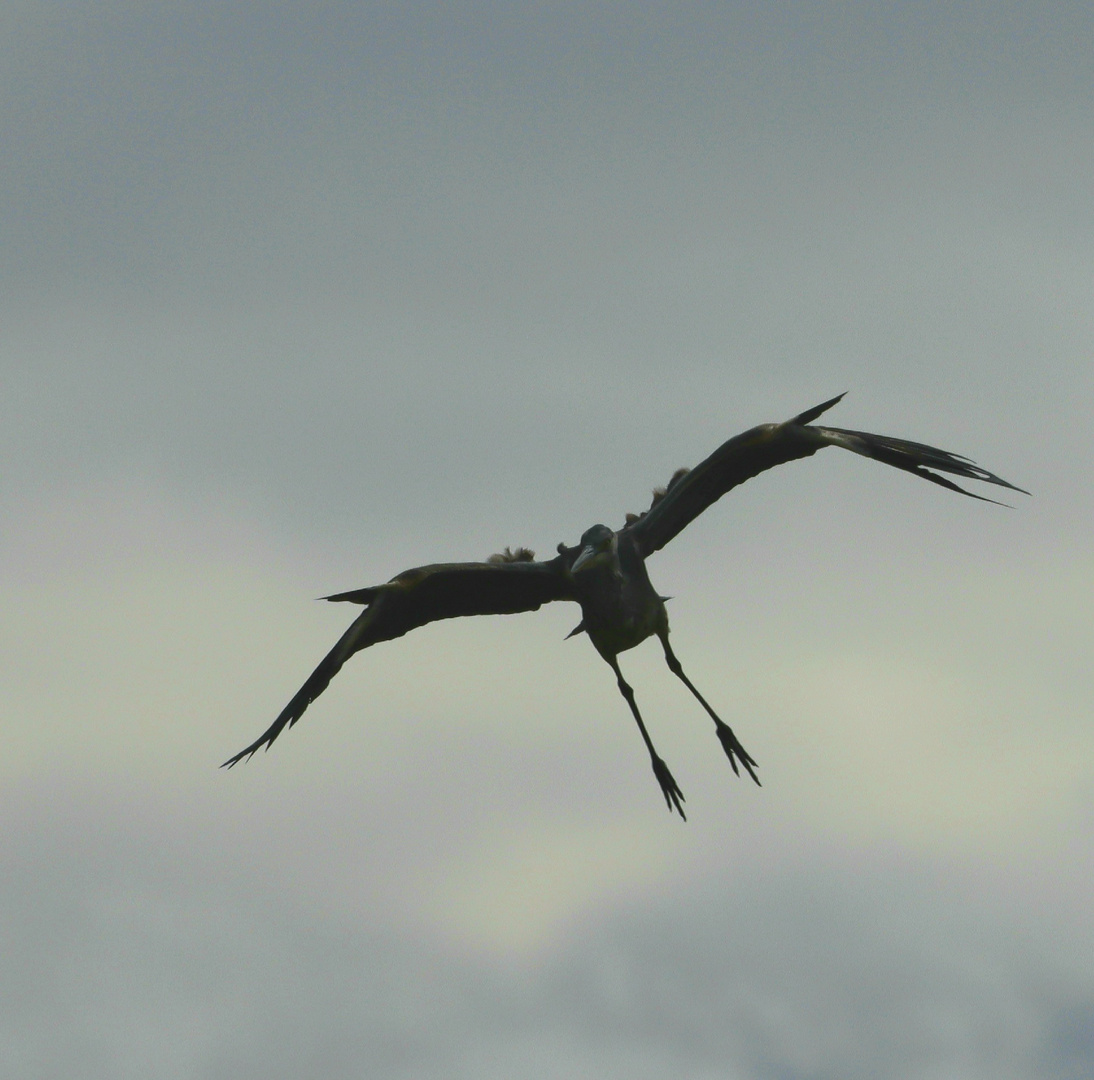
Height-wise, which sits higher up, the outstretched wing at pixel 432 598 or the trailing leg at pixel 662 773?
the outstretched wing at pixel 432 598

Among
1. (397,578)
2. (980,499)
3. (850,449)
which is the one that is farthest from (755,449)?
(397,578)

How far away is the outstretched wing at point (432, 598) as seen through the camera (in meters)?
18.8

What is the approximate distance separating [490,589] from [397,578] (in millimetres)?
1049

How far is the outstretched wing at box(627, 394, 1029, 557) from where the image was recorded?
699 inches

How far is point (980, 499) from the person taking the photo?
672 inches

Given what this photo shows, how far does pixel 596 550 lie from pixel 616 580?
1.09 ft

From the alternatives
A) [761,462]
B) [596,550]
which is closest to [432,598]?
[596,550]

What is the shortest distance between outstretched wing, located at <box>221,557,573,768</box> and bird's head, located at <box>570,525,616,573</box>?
1.67ft

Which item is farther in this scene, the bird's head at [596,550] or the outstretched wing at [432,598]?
the outstretched wing at [432,598]

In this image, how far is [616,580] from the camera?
1841cm

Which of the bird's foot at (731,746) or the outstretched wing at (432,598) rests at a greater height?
the outstretched wing at (432,598)

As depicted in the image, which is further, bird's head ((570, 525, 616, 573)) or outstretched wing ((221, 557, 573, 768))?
outstretched wing ((221, 557, 573, 768))

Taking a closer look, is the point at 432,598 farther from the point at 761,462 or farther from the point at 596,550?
the point at 761,462

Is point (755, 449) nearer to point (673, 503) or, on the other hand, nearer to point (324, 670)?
point (673, 503)
